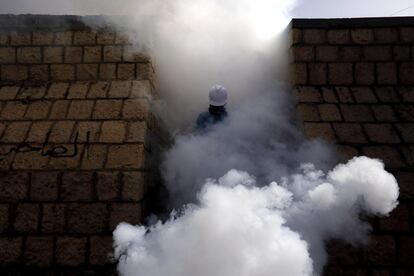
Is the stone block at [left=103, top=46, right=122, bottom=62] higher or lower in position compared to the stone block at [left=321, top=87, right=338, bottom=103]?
higher

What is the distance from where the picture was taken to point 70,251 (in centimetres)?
325

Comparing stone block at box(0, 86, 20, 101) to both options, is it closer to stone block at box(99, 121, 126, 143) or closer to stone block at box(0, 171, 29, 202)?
stone block at box(0, 171, 29, 202)

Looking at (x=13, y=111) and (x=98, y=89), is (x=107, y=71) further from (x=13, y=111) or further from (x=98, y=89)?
(x=13, y=111)

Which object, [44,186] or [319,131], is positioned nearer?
[44,186]

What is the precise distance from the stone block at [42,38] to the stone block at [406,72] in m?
4.11

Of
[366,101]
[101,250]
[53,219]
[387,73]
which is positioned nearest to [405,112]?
[366,101]

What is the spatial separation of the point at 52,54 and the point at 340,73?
338 cm

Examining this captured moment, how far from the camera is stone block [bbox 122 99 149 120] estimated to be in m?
3.80

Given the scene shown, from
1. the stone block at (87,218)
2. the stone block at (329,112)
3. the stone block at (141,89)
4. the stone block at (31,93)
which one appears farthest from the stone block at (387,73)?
the stone block at (31,93)

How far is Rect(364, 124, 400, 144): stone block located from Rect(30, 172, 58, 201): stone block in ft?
10.4

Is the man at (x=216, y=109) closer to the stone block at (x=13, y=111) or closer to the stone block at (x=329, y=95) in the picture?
the stone block at (x=329, y=95)

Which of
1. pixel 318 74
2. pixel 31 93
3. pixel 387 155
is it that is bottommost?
pixel 387 155

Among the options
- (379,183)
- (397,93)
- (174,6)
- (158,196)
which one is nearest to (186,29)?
(174,6)

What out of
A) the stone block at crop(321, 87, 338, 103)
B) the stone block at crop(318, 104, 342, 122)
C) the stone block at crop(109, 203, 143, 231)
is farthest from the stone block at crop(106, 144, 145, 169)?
the stone block at crop(321, 87, 338, 103)
